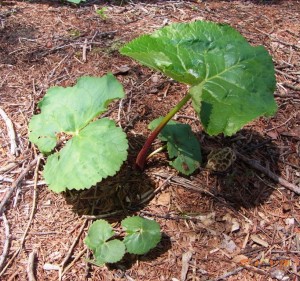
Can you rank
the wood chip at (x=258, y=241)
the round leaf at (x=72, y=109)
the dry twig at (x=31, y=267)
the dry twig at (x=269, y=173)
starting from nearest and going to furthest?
the dry twig at (x=31, y=267)
the wood chip at (x=258, y=241)
the round leaf at (x=72, y=109)
the dry twig at (x=269, y=173)

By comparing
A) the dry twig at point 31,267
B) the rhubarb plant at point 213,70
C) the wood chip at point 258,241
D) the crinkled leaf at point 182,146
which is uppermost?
the rhubarb plant at point 213,70

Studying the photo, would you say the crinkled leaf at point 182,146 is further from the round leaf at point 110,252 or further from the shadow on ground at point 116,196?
the round leaf at point 110,252

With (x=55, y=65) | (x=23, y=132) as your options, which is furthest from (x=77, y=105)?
(x=55, y=65)

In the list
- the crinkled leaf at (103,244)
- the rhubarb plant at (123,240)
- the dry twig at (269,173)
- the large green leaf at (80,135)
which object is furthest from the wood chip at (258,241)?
the large green leaf at (80,135)

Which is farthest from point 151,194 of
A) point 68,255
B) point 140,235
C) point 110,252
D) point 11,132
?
point 11,132

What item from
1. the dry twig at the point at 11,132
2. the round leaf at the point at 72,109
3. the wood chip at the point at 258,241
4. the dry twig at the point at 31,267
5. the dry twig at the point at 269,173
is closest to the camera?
the dry twig at the point at 31,267

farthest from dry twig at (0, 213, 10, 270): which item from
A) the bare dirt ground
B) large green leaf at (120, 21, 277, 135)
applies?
large green leaf at (120, 21, 277, 135)

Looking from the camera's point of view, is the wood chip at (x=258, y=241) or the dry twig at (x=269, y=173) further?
the dry twig at (x=269, y=173)

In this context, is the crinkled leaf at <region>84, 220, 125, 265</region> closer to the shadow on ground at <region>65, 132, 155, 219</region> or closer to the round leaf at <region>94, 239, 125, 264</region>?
the round leaf at <region>94, 239, 125, 264</region>

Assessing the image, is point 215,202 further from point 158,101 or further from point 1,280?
point 1,280

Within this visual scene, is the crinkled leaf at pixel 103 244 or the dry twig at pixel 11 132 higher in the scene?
the dry twig at pixel 11 132
